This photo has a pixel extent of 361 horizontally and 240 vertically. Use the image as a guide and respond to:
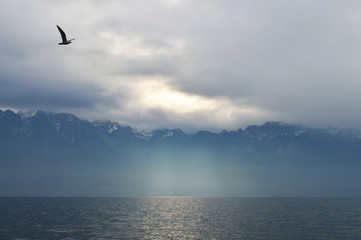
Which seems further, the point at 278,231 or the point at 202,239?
the point at 278,231

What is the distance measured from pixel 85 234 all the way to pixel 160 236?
19755mm

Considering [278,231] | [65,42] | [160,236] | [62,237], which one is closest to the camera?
[65,42]

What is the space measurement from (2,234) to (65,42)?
64.5 metres

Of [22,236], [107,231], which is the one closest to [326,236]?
[107,231]

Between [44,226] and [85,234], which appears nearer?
[85,234]

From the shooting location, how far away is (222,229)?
110 metres

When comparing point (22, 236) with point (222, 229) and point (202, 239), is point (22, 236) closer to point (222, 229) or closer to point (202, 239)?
point (202, 239)

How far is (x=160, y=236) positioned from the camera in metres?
94.7

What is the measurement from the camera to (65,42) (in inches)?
2088

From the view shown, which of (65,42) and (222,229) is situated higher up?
(65,42)

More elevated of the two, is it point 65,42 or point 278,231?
point 65,42

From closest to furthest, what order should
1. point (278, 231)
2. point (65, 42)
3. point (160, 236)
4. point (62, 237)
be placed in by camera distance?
point (65, 42) < point (62, 237) < point (160, 236) < point (278, 231)

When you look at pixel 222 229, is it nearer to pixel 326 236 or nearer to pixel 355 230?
pixel 326 236

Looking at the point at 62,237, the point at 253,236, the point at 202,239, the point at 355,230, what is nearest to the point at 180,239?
the point at 202,239
